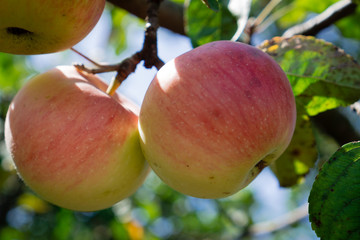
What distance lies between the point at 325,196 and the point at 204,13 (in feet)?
2.49

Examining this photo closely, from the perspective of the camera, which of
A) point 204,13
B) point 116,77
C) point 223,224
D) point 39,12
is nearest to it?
point 39,12

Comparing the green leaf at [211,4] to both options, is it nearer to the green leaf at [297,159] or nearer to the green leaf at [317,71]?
the green leaf at [317,71]

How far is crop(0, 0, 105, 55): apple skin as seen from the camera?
790 millimetres

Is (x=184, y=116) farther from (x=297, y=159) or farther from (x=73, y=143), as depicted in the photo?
(x=297, y=159)

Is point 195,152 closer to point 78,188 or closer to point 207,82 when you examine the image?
point 207,82

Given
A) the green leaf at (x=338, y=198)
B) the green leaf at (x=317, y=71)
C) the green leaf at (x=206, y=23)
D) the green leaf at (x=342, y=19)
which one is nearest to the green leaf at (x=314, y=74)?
the green leaf at (x=317, y=71)

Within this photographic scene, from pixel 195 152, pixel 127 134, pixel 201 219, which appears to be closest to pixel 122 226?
pixel 201 219

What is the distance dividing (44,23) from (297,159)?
88cm

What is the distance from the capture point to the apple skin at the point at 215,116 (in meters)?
0.82

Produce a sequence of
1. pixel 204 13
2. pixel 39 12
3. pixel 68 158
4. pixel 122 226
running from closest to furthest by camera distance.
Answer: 1. pixel 39 12
2. pixel 68 158
3. pixel 204 13
4. pixel 122 226

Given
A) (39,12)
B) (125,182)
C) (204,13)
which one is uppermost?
(39,12)

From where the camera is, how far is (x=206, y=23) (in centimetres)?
134

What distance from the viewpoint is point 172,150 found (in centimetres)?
84

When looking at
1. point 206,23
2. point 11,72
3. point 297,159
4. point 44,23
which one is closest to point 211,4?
point 44,23
